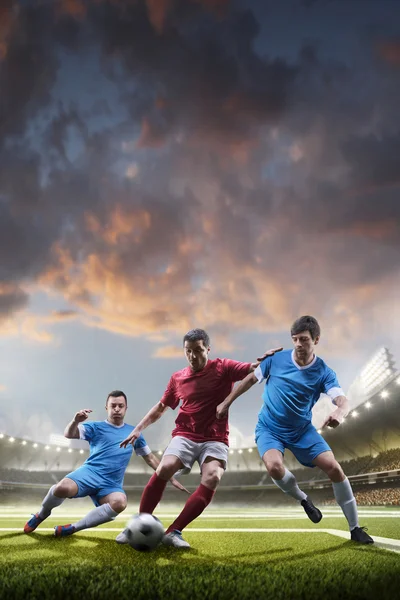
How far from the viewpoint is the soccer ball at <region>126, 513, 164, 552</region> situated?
4113mm

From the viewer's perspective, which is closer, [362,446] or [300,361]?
[300,361]

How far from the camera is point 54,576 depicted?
9.48 ft

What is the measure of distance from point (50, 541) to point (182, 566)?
7.80 ft

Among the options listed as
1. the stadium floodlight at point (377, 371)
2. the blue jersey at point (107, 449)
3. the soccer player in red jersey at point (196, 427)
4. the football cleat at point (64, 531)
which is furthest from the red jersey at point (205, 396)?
the stadium floodlight at point (377, 371)

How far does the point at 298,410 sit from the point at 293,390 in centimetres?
24

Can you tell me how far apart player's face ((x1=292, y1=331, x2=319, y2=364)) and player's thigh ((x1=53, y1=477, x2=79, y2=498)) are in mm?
3293

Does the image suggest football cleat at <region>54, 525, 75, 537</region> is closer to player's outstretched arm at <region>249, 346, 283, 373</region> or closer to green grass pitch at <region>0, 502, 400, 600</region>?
green grass pitch at <region>0, 502, 400, 600</region>

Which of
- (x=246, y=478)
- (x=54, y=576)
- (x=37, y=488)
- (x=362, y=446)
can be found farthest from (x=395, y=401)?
(x=37, y=488)

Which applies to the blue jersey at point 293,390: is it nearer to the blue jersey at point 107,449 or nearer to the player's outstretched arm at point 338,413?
the player's outstretched arm at point 338,413

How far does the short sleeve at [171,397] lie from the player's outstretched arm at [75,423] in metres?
0.91

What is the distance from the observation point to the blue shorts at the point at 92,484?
19.3 feet

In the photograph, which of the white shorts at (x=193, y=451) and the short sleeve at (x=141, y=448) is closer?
the white shorts at (x=193, y=451)

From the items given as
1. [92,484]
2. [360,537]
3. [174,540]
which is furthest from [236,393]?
[92,484]

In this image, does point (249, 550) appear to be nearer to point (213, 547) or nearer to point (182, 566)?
point (213, 547)
